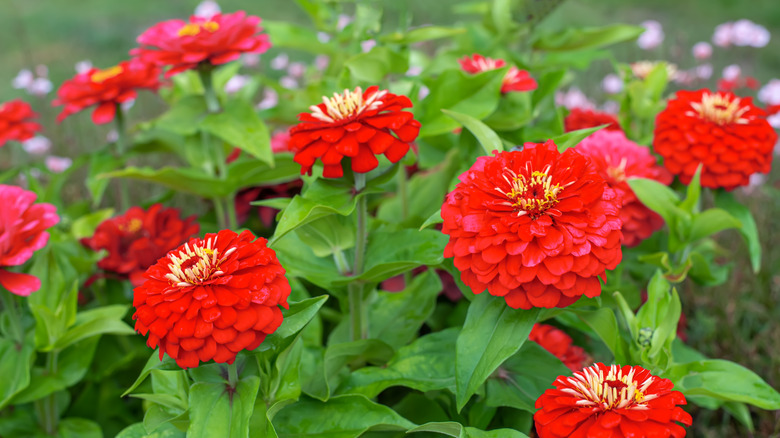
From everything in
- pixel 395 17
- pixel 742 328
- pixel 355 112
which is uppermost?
pixel 395 17

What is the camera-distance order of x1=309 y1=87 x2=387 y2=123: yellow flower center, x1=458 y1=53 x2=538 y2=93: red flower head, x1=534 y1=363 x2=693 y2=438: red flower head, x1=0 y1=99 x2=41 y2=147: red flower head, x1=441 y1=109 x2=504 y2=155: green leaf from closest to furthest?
x1=534 y1=363 x2=693 y2=438: red flower head
x1=309 y1=87 x2=387 y2=123: yellow flower center
x1=441 y1=109 x2=504 y2=155: green leaf
x1=458 y1=53 x2=538 y2=93: red flower head
x1=0 y1=99 x2=41 y2=147: red flower head

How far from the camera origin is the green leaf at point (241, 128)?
156 centimetres

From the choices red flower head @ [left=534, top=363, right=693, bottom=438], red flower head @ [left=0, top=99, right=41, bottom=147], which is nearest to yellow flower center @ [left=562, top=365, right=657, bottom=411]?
red flower head @ [left=534, top=363, right=693, bottom=438]

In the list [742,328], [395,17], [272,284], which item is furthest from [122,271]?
[395,17]

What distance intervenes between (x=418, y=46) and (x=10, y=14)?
3.74m

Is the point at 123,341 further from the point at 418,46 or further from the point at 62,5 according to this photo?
the point at 62,5

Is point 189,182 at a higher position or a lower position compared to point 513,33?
lower

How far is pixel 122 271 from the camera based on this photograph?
5.33 ft

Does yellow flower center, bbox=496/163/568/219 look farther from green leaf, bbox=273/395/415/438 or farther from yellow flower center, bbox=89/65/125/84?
yellow flower center, bbox=89/65/125/84

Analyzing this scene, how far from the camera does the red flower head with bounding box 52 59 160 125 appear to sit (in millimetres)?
1718

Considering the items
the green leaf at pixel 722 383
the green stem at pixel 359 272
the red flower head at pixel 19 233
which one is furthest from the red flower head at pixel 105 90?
the green leaf at pixel 722 383

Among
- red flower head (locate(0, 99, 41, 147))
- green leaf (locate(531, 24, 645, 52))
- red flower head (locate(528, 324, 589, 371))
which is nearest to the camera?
red flower head (locate(528, 324, 589, 371))

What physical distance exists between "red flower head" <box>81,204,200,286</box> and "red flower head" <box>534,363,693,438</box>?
3.55ft

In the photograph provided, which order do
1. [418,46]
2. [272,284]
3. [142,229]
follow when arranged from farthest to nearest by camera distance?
[418,46]
[142,229]
[272,284]
